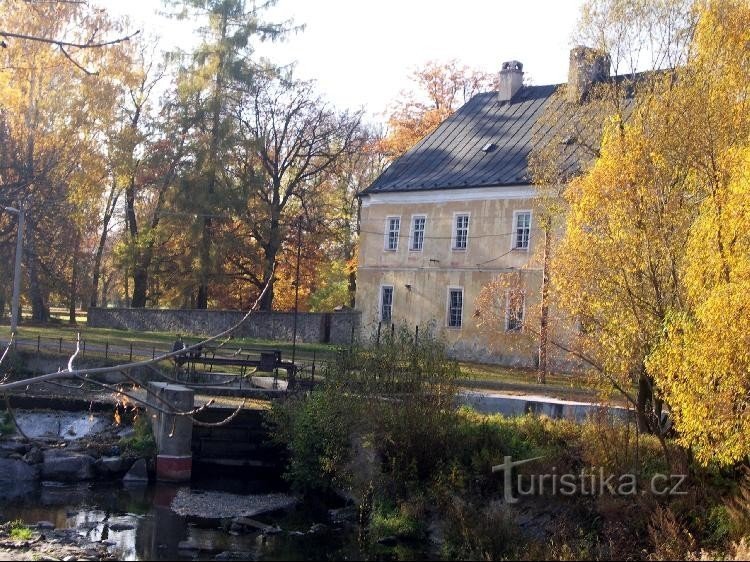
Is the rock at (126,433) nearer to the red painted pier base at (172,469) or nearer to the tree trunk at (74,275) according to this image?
the red painted pier base at (172,469)

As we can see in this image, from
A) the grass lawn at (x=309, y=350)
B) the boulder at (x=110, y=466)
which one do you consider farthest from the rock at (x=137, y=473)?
the grass lawn at (x=309, y=350)

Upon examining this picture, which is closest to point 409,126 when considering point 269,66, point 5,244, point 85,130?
point 269,66

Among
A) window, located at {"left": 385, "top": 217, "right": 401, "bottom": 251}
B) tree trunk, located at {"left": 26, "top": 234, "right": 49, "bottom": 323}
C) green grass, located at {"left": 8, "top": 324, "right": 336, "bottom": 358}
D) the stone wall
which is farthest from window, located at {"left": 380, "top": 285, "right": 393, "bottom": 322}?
tree trunk, located at {"left": 26, "top": 234, "right": 49, "bottom": 323}

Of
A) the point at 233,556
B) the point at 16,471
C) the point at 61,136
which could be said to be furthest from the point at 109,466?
the point at 61,136

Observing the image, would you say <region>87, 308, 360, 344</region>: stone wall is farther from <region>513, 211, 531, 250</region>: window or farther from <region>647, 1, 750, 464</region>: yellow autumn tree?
<region>647, 1, 750, 464</region>: yellow autumn tree

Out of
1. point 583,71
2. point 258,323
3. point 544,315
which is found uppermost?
point 583,71

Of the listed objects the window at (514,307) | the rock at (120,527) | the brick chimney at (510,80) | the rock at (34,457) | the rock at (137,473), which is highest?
the brick chimney at (510,80)

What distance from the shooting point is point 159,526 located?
19.0 m

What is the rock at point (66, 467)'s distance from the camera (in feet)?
75.5

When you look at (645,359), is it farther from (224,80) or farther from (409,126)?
(409,126)

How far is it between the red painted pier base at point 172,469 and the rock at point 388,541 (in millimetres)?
7151

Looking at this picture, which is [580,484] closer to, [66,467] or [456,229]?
[66,467]

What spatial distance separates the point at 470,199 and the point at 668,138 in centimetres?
1941

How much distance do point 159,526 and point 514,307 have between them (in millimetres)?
16727
